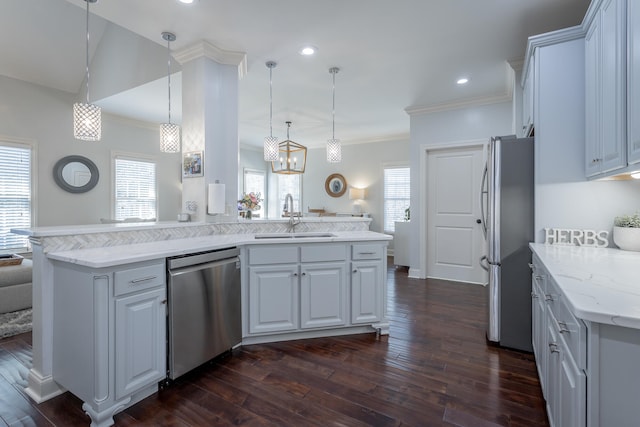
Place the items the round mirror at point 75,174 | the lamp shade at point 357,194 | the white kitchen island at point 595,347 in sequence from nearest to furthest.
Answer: the white kitchen island at point 595,347 < the round mirror at point 75,174 < the lamp shade at point 357,194

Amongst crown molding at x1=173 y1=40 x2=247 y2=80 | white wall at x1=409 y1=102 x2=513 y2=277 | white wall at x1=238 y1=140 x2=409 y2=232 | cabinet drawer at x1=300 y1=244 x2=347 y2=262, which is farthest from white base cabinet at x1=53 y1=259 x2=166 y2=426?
white wall at x1=238 y1=140 x2=409 y2=232

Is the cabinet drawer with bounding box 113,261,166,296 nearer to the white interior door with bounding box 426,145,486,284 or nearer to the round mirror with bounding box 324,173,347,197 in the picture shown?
the white interior door with bounding box 426,145,486,284

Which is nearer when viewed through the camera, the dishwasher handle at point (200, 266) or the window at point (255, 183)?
the dishwasher handle at point (200, 266)

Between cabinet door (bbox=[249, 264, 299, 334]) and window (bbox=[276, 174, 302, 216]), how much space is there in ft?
19.2

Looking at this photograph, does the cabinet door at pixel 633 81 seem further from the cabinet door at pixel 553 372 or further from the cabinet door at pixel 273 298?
the cabinet door at pixel 273 298

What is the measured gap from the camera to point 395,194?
23.4 feet

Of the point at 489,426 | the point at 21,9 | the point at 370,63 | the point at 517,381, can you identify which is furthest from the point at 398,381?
the point at 21,9

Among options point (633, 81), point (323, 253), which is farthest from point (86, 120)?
point (633, 81)

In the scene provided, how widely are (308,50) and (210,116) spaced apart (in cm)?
119

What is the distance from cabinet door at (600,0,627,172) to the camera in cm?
156

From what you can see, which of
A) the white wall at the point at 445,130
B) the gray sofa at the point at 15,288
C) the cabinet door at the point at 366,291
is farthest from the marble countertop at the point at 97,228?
the white wall at the point at 445,130

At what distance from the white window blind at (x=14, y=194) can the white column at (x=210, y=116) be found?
3017 millimetres

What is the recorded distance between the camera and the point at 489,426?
1.64m

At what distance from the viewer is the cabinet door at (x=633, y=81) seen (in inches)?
55.9
